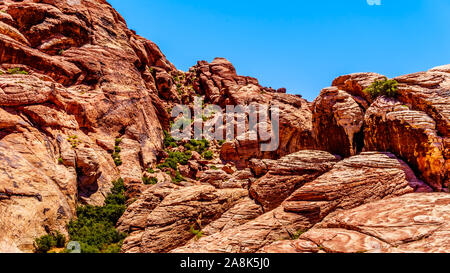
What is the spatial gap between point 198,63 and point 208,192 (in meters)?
53.7

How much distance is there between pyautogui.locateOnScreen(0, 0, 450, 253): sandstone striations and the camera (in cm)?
884

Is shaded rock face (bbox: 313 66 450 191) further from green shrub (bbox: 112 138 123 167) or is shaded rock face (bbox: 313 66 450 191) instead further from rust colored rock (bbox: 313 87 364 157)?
green shrub (bbox: 112 138 123 167)

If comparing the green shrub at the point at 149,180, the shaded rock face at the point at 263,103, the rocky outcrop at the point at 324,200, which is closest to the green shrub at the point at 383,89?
the rocky outcrop at the point at 324,200

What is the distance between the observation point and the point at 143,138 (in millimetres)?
31031

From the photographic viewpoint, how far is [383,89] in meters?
12.2

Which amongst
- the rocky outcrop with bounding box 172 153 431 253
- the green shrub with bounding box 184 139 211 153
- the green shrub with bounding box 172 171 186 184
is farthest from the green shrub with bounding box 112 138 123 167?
the rocky outcrop with bounding box 172 153 431 253

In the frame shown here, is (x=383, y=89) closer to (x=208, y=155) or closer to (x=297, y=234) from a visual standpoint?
(x=297, y=234)

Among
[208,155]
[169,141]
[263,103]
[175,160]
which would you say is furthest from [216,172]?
[263,103]

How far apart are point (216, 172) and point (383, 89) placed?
15.2 m
